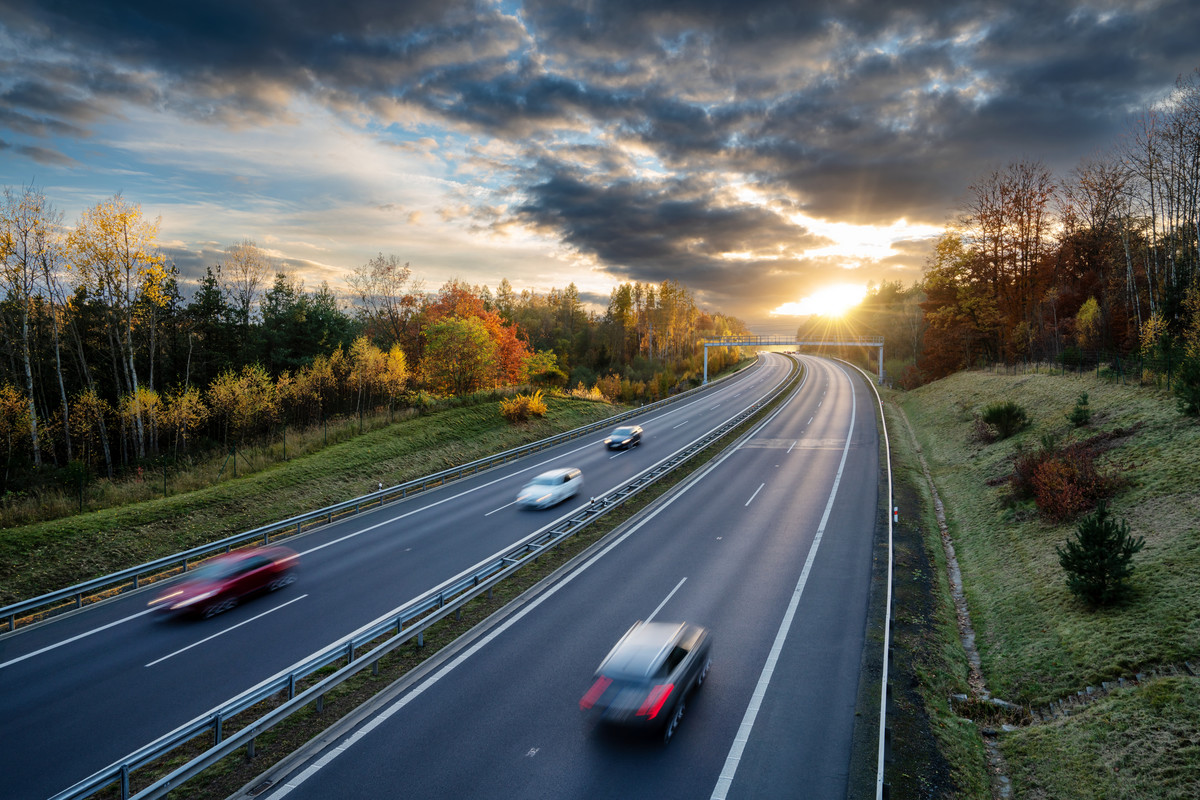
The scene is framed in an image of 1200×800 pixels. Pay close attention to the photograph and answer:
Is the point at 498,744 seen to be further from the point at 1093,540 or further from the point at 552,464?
the point at 552,464

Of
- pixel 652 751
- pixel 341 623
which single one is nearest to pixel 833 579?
pixel 652 751

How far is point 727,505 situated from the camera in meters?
23.7

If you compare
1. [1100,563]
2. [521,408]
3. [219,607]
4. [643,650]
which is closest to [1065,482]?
[1100,563]

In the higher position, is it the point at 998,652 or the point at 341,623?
the point at 341,623

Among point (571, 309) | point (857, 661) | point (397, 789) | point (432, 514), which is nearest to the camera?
point (397, 789)

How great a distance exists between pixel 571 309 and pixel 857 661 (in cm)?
11349

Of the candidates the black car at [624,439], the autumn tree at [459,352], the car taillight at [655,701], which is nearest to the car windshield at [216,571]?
the car taillight at [655,701]

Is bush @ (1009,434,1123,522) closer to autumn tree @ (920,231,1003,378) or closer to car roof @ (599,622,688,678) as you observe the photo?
car roof @ (599,622,688,678)

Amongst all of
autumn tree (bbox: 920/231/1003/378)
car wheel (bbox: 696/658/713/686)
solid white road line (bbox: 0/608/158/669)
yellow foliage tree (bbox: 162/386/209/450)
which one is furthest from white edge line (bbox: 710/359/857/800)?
autumn tree (bbox: 920/231/1003/378)

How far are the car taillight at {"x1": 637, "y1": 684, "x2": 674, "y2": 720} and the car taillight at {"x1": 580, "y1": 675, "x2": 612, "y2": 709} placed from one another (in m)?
0.79

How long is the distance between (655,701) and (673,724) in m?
0.80

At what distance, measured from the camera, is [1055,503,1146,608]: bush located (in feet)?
41.5

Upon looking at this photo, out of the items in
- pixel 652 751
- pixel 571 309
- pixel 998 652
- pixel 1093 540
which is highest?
pixel 571 309

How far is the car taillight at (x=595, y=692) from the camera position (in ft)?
31.1
